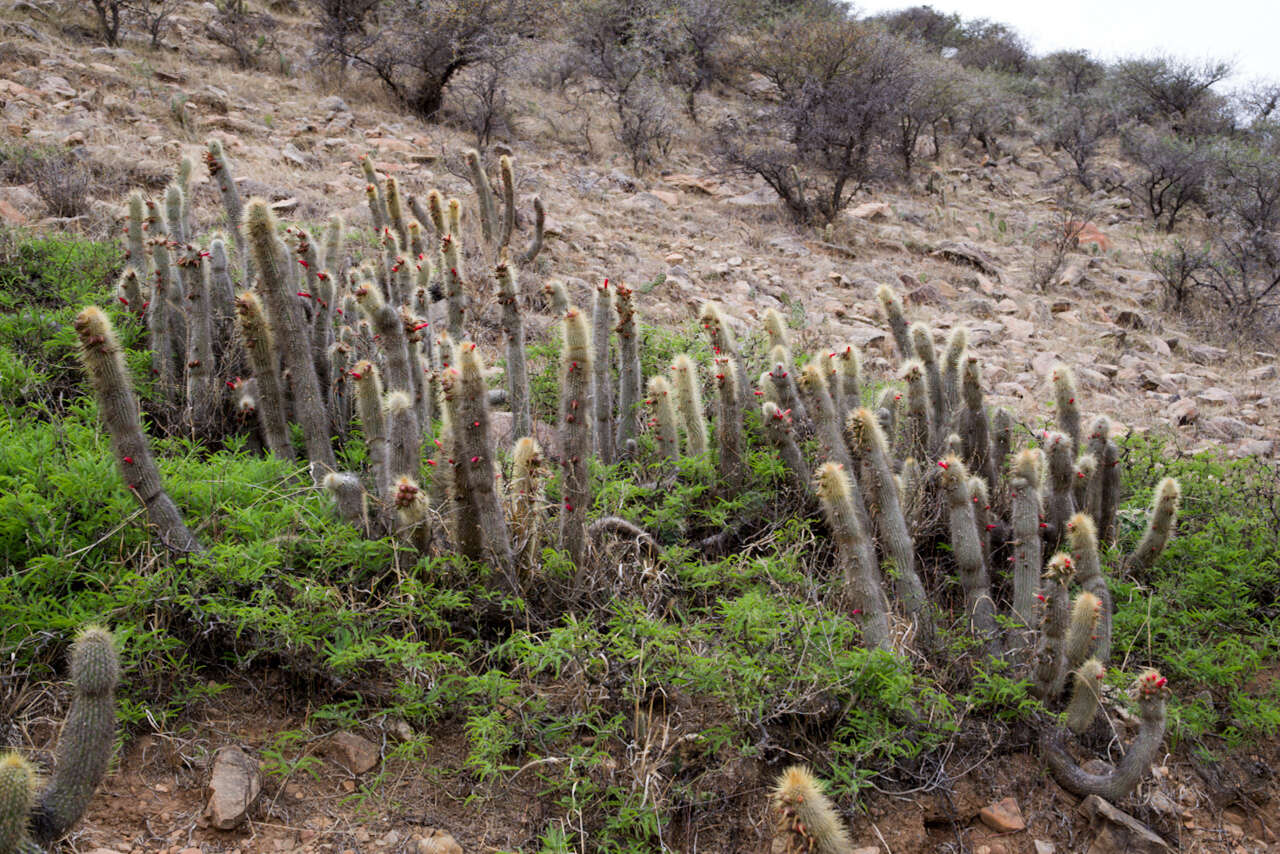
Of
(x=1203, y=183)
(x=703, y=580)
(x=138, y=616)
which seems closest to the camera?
(x=138, y=616)

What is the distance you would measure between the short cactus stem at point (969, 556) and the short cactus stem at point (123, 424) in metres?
2.91

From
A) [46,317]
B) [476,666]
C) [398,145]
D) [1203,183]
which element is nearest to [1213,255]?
[1203,183]

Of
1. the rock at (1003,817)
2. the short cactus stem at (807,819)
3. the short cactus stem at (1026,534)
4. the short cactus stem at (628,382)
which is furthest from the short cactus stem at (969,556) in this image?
the short cactus stem at (628,382)

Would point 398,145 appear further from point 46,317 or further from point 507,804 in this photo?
point 507,804

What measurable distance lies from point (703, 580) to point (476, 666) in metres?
0.98

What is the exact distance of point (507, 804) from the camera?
2635 mm

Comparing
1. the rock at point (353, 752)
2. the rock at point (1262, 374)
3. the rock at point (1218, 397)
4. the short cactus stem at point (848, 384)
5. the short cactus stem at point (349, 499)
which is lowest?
the rock at point (353, 752)

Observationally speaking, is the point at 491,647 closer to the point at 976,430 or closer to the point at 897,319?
the point at 976,430

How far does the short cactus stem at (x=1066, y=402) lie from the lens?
4.35m

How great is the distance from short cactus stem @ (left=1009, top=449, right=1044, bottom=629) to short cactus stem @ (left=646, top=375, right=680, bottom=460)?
159cm

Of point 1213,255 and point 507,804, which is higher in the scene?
point 1213,255

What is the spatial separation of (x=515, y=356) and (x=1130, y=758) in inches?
126

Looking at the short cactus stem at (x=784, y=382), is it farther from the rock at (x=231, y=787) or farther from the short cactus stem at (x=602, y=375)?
the rock at (x=231, y=787)

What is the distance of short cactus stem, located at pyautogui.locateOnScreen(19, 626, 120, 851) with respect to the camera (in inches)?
78.0
